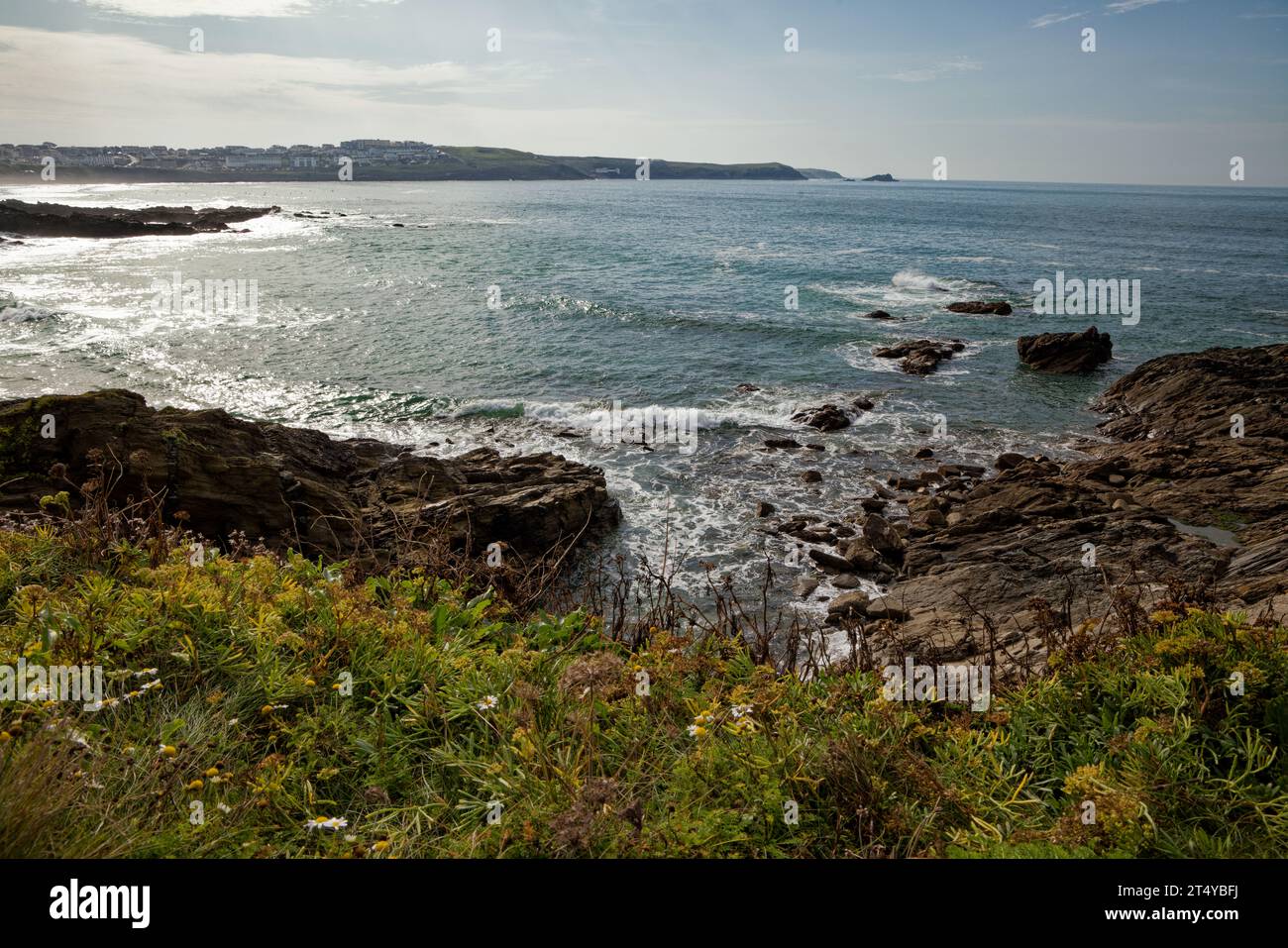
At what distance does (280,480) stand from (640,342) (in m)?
19.3

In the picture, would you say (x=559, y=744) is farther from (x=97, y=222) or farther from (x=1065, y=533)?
(x=97, y=222)

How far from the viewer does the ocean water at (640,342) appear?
17984mm

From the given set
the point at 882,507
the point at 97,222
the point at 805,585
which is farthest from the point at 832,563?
the point at 97,222

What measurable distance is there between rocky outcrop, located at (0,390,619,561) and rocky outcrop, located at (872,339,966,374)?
14906 millimetres

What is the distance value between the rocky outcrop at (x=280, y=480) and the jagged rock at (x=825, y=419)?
7.30 meters

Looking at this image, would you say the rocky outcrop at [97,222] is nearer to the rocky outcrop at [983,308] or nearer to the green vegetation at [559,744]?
the rocky outcrop at [983,308]

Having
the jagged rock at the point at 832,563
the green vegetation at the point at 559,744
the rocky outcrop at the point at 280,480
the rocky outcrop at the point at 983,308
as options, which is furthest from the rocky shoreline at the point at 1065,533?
the rocky outcrop at the point at 983,308

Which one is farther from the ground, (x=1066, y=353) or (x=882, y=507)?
(x=1066, y=353)

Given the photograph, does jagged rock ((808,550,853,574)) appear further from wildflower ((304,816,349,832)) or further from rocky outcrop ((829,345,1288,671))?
wildflower ((304,816,349,832))

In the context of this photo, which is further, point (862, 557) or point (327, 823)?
point (862, 557)

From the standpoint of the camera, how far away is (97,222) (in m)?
60.1

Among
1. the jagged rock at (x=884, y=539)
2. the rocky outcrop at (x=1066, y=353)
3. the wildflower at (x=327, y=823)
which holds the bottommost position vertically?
the jagged rock at (x=884, y=539)

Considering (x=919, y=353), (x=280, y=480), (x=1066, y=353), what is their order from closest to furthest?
(x=280, y=480) < (x=1066, y=353) < (x=919, y=353)
